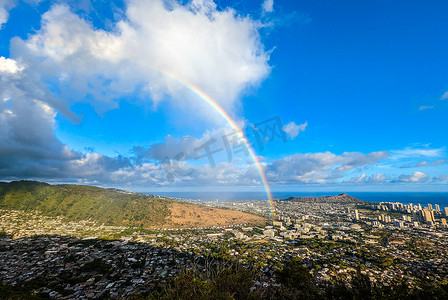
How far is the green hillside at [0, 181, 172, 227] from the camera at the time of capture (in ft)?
224

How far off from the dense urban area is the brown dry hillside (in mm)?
18742

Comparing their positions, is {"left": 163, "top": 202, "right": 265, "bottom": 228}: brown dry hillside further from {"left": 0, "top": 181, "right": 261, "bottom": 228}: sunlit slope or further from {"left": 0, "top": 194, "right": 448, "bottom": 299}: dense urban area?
{"left": 0, "top": 194, "right": 448, "bottom": 299}: dense urban area

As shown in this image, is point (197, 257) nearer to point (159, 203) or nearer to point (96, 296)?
point (96, 296)

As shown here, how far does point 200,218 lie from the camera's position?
77750mm

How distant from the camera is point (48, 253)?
33.6m

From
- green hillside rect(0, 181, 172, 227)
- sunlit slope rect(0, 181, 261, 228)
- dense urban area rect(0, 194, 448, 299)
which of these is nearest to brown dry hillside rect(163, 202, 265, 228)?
sunlit slope rect(0, 181, 261, 228)

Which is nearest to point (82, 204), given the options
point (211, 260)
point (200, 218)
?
point (200, 218)

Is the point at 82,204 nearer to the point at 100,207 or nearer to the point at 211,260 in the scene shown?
the point at 100,207

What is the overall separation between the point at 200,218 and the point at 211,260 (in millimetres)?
47798

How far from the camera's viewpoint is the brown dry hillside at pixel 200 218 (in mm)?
Result: 71188

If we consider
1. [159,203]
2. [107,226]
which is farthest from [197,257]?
[159,203]

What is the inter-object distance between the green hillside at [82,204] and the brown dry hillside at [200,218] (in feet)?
11.6

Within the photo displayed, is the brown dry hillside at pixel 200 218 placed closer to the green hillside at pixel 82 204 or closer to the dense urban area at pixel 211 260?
the green hillside at pixel 82 204

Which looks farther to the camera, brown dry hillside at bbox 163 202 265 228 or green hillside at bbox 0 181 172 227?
brown dry hillside at bbox 163 202 265 228
